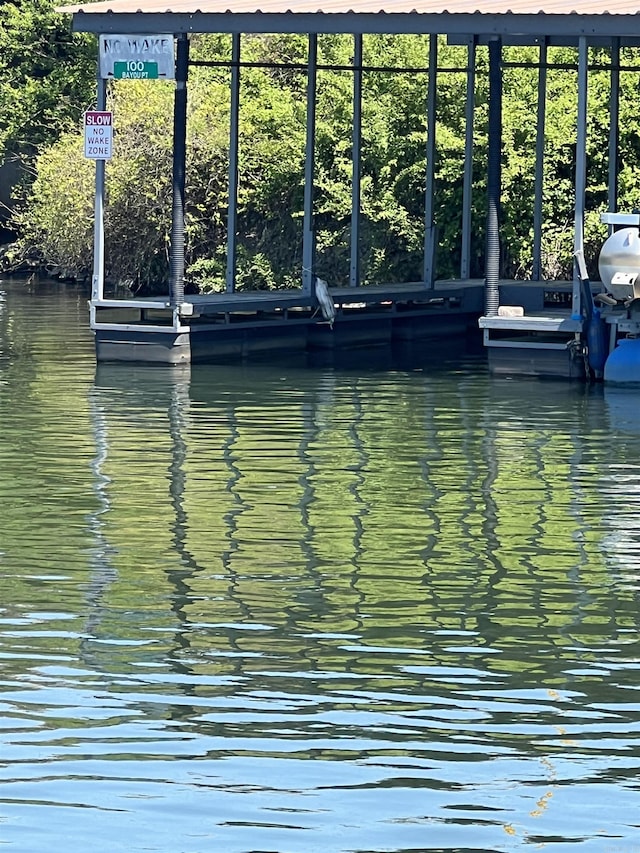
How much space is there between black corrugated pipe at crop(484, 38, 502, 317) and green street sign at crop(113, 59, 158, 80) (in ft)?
12.4

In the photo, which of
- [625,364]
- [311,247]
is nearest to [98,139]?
[311,247]

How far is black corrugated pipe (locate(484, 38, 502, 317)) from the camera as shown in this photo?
2417 cm

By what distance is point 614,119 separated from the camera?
28906 millimetres

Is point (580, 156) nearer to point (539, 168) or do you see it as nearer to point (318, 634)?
point (539, 168)

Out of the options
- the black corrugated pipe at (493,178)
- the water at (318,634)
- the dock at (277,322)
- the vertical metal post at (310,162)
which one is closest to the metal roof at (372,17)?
the black corrugated pipe at (493,178)

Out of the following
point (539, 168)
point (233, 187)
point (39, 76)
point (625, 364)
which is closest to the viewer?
point (625, 364)

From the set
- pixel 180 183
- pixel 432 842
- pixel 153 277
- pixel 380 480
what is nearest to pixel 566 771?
pixel 432 842

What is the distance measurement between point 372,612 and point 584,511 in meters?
3.78

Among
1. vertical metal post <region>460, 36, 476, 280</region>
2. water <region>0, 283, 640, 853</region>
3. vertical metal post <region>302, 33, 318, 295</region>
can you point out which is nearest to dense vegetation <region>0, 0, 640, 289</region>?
vertical metal post <region>460, 36, 476, 280</region>

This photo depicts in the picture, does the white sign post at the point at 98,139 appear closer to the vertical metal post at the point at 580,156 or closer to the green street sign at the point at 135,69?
the green street sign at the point at 135,69

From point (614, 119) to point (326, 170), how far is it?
28.6 feet

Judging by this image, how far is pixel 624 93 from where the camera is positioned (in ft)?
112

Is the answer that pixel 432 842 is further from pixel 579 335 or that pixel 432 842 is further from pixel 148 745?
Result: pixel 579 335

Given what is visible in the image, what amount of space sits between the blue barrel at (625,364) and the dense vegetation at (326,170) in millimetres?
10205
